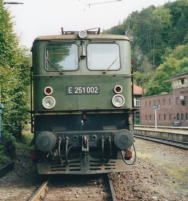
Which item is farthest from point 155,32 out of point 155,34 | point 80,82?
point 80,82

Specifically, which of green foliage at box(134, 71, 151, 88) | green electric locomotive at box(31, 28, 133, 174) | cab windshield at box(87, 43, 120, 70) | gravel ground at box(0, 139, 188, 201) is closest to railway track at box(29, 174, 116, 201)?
gravel ground at box(0, 139, 188, 201)

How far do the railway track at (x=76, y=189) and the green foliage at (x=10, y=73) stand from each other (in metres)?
4.86

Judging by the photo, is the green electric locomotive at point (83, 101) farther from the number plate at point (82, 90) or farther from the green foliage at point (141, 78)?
the green foliage at point (141, 78)

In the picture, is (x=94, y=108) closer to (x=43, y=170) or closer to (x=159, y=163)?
(x=43, y=170)

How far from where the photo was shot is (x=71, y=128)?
7.76 meters

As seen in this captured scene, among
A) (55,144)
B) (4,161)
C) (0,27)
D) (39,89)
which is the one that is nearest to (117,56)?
(39,89)

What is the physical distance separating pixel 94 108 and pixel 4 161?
3.64 meters

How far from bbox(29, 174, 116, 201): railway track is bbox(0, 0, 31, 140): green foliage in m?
4.86

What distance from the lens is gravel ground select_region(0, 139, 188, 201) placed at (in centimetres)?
654

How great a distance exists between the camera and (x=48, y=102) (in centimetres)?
753

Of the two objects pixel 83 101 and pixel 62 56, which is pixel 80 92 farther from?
pixel 62 56

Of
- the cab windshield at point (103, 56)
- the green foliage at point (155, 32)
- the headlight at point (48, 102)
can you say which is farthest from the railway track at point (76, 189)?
the green foliage at point (155, 32)

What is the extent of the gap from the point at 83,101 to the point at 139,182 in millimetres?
2422

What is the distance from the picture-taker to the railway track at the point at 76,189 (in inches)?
251
